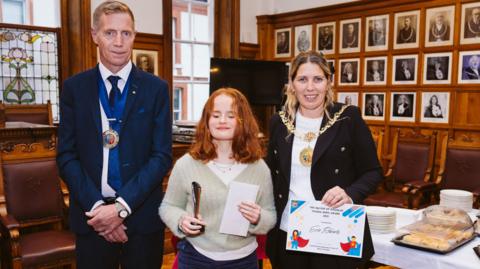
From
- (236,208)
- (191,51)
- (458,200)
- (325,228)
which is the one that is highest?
(191,51)

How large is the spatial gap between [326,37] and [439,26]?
1820 millimetres

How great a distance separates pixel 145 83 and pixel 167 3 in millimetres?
5421

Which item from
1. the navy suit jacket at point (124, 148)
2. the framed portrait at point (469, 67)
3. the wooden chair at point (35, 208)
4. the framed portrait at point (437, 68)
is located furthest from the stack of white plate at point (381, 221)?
the framed portrait at point (437, 68)

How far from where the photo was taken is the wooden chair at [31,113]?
19.9ft

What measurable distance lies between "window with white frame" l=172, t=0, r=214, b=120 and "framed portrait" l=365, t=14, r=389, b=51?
286cm

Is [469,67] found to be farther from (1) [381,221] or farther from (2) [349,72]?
(1) [381,221]

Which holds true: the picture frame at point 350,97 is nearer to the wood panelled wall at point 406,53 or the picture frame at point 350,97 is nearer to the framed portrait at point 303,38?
the wood panelled wall at point 406,53

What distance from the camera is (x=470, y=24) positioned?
5.55 meters

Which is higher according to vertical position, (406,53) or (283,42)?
(283,42)

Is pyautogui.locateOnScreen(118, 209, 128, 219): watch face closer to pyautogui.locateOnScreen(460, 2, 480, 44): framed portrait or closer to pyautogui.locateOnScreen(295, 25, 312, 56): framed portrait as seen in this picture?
pyautogui.locateOnScreen(460, 2, 480, 44): framed portrait

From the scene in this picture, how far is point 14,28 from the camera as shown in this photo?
6.24 meters

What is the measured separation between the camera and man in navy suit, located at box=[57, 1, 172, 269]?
1.82 meters

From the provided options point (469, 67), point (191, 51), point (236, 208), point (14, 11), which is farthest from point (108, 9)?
point (191, 51)

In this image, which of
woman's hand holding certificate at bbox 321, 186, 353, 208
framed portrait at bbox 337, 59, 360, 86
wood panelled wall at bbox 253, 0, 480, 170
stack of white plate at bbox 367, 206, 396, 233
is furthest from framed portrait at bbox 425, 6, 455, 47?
woman's hand holding certificate at bbox 321, 186, 353, 208
